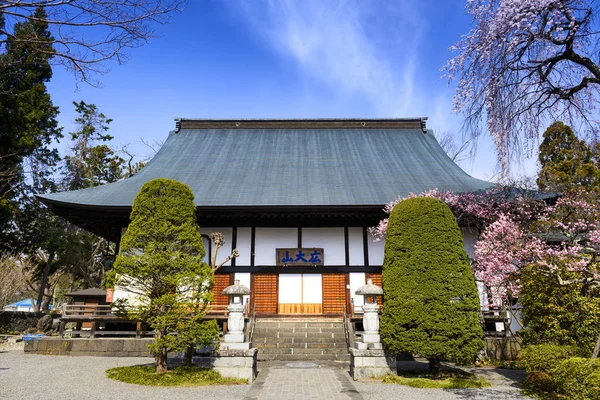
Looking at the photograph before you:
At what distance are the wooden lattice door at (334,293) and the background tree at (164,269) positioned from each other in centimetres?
591

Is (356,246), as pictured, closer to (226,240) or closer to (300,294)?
(300,294)

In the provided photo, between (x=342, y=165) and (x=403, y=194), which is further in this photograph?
(x=342, y=165)

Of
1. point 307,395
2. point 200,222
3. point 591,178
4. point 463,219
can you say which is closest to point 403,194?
point 463,219

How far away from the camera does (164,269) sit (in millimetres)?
8758

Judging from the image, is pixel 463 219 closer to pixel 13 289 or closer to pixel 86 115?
pixel 86 115

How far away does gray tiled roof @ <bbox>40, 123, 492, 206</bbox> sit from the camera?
14.3 m

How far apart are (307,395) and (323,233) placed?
7.78 metres

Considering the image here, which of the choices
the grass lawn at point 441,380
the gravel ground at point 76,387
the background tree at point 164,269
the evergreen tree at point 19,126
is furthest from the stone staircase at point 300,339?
the evergreen tree at point 19,126

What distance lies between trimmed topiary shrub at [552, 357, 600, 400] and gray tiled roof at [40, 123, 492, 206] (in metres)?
7.80

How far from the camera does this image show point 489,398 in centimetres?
718

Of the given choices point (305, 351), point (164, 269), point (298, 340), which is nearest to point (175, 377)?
point (164, 269)

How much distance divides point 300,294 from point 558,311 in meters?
8.33

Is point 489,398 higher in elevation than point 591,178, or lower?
lower

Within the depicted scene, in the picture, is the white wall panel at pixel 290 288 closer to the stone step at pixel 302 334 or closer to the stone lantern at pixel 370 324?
the stone step at pixel 302 334
